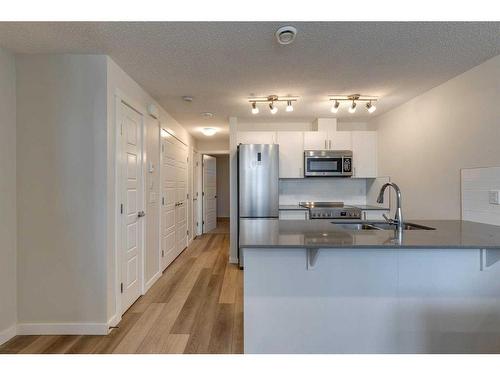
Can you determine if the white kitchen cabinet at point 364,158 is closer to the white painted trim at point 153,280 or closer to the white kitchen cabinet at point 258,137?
the white kitchen cabinet at point 258,137

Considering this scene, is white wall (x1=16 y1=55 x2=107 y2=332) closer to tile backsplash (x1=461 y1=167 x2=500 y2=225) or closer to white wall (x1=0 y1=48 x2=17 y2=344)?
white wall (x1=0 y1=48 x2=17 y2=344)

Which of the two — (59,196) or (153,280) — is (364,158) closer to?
(153,280)

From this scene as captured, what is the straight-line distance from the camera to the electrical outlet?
2.14m

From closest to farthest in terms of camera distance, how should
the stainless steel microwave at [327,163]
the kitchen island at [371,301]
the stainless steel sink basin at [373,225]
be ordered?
the kitchen island at [371,301]
the stainless steel sink basin at [373,225]
the stainless steel microwave at [327,163]

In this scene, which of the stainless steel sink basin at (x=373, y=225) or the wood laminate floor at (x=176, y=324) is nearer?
the wood laminate floor at (x=176, y=324)

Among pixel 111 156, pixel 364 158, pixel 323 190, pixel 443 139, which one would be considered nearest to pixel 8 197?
pixel 111 156

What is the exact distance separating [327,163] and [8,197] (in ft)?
11.9

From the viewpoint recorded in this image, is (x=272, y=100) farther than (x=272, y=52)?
Yes

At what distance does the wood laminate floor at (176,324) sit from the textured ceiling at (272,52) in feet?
7.42

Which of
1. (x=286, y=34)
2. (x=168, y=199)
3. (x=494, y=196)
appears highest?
(x=286, y=34)

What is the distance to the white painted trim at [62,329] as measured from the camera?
7.03 feet

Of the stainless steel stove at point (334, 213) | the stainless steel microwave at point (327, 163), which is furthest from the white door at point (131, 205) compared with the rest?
the stainless steel microwave at point (327, 163)

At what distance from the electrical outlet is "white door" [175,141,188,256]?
3.89m

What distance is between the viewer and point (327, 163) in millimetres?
3959
